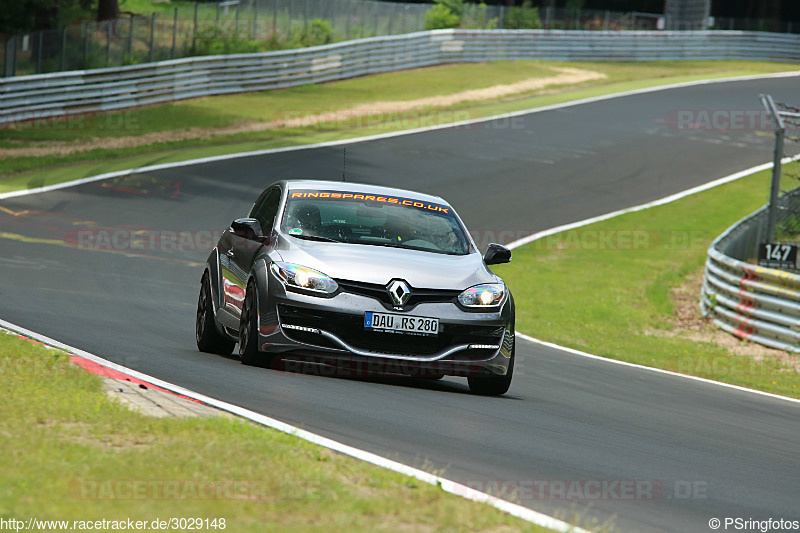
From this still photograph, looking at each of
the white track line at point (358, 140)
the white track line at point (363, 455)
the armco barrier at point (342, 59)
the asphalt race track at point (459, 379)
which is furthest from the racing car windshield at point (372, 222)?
the armco barrier at point (342, 59)

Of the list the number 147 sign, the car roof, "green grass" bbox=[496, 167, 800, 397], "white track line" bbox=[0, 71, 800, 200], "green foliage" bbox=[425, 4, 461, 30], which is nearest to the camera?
the car roof

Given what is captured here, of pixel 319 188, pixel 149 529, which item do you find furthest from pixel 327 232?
pixel 149 529

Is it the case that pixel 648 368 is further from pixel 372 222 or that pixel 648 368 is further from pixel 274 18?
pixel 274 18

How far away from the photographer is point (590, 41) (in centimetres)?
4853

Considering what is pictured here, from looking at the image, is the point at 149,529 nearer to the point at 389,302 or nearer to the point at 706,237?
the point at 389,302

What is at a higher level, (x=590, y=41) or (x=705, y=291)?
(x=590, y=41)

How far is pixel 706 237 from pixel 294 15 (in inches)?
820

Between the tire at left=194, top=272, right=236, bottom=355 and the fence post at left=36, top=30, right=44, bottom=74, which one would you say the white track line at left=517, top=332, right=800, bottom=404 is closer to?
the tire at left=194, top=272, right=236, bottom=355

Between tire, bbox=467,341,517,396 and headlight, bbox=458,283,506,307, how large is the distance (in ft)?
1.60

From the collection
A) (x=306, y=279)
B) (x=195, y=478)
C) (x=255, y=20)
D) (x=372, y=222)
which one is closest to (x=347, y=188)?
(x=372, y=222)

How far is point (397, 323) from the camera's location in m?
8.13

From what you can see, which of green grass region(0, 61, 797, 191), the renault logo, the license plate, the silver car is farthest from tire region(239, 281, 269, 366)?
green grass region(0, 61, 797, 191)

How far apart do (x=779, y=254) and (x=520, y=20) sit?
3512 centimetres

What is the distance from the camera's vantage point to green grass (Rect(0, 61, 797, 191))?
25000 millimetres
